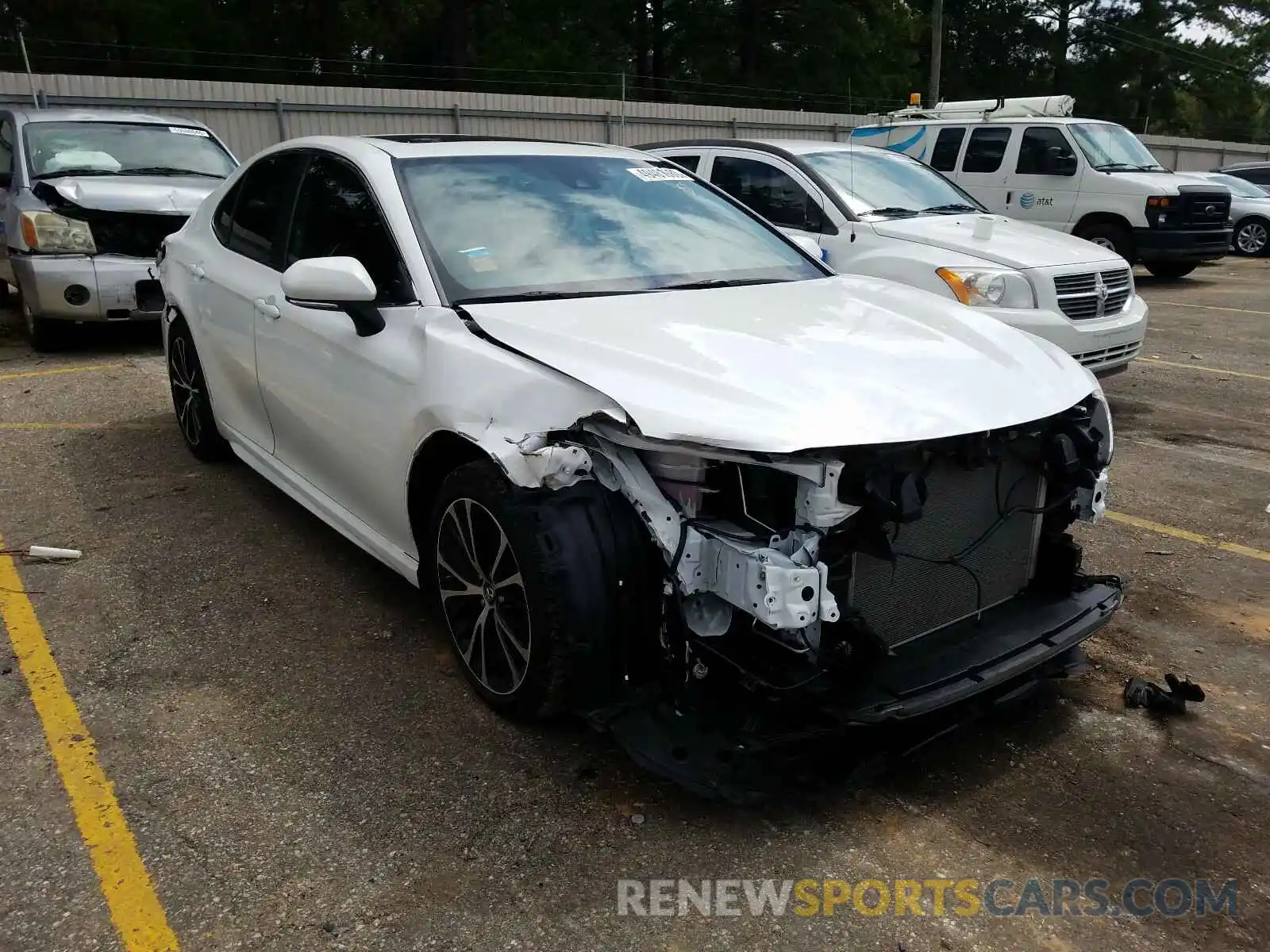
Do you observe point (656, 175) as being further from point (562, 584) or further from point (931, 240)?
point (931, 240)

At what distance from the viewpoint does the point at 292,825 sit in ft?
9.13

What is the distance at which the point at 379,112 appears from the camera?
54.0 feet

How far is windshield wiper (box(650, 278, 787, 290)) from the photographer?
3666mm

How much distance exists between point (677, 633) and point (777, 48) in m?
36.9

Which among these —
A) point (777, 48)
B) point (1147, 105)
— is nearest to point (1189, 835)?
point (777, 48)

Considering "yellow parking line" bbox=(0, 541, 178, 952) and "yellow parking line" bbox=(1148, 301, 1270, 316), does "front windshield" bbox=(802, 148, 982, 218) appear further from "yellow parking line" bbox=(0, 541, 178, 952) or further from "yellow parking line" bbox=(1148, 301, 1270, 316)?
"yellow parking line" bbox=(0, 541, 178, 952)

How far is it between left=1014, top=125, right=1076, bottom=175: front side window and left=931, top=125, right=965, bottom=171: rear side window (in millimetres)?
700

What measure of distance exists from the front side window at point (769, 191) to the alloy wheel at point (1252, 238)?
1398 centimetres

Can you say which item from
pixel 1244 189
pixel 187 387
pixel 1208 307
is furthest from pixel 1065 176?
pixel 187 387

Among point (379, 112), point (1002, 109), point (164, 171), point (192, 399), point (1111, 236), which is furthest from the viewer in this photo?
point (379, 112)

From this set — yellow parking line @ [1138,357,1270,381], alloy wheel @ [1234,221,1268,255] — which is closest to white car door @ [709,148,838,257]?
yellow parking line @ [1138,357,1270,381]

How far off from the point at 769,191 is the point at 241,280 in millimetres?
4649

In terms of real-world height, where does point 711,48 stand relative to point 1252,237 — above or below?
above

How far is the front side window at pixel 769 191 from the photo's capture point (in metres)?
7.88
